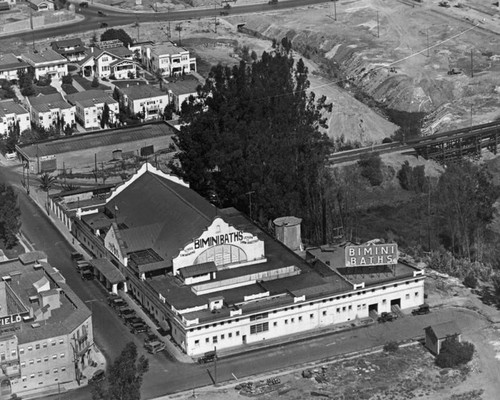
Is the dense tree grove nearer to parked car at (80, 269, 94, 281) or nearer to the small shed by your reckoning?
parked car at (80, 269, 94, 281)

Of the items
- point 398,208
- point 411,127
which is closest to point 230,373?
point 398,208

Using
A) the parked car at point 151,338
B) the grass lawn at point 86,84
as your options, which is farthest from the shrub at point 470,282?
the grass lawn at point 86,84

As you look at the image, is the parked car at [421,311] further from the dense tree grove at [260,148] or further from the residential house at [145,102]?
the residential house at [145,102]

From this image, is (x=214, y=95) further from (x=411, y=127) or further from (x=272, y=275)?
(x=411, y=127)

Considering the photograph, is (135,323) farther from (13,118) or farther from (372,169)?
(13,118)

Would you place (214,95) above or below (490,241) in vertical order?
above

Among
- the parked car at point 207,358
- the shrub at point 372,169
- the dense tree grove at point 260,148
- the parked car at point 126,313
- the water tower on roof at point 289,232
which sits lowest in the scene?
the shrub at point 372,169
